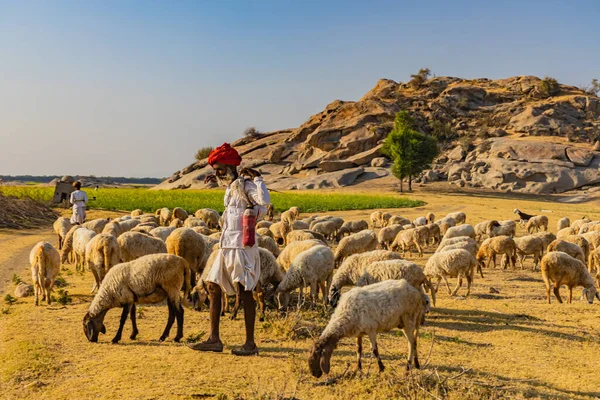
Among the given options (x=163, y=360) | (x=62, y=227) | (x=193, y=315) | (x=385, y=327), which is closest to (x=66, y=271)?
(x=62, y=227)

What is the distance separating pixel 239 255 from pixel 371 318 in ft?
6.19

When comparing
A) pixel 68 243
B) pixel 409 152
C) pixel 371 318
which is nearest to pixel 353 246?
pixel 371 318

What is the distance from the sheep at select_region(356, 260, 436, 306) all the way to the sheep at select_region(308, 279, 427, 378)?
6.50 ft

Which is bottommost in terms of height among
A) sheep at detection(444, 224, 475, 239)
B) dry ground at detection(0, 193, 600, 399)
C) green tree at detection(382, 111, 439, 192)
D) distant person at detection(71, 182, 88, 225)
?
dry ground at detection(0, 193, 600, 399)

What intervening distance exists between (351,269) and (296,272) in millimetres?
1071

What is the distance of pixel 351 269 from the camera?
1030 cm

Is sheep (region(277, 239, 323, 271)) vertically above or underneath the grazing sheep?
above

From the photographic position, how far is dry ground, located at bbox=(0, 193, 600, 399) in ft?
19.7

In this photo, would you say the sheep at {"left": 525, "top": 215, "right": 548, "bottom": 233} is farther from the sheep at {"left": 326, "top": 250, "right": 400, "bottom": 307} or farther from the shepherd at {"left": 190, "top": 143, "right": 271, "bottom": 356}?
the shepherd at {"left": 190, "top": 143, "right": 271, "bottom": 356}

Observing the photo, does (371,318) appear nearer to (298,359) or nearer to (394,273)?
(298,359)

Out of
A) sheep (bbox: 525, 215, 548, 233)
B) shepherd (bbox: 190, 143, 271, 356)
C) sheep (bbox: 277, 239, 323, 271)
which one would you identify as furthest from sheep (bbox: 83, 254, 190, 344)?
sheep (bbox: 525, 215, 548, 233)

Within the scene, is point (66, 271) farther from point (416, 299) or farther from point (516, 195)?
point (516, 195)

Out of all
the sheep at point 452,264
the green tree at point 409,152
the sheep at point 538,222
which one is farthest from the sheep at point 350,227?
the green tree at point 409,152

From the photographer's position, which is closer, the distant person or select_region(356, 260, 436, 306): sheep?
select_region(356, 260, 436, 306): sheep
